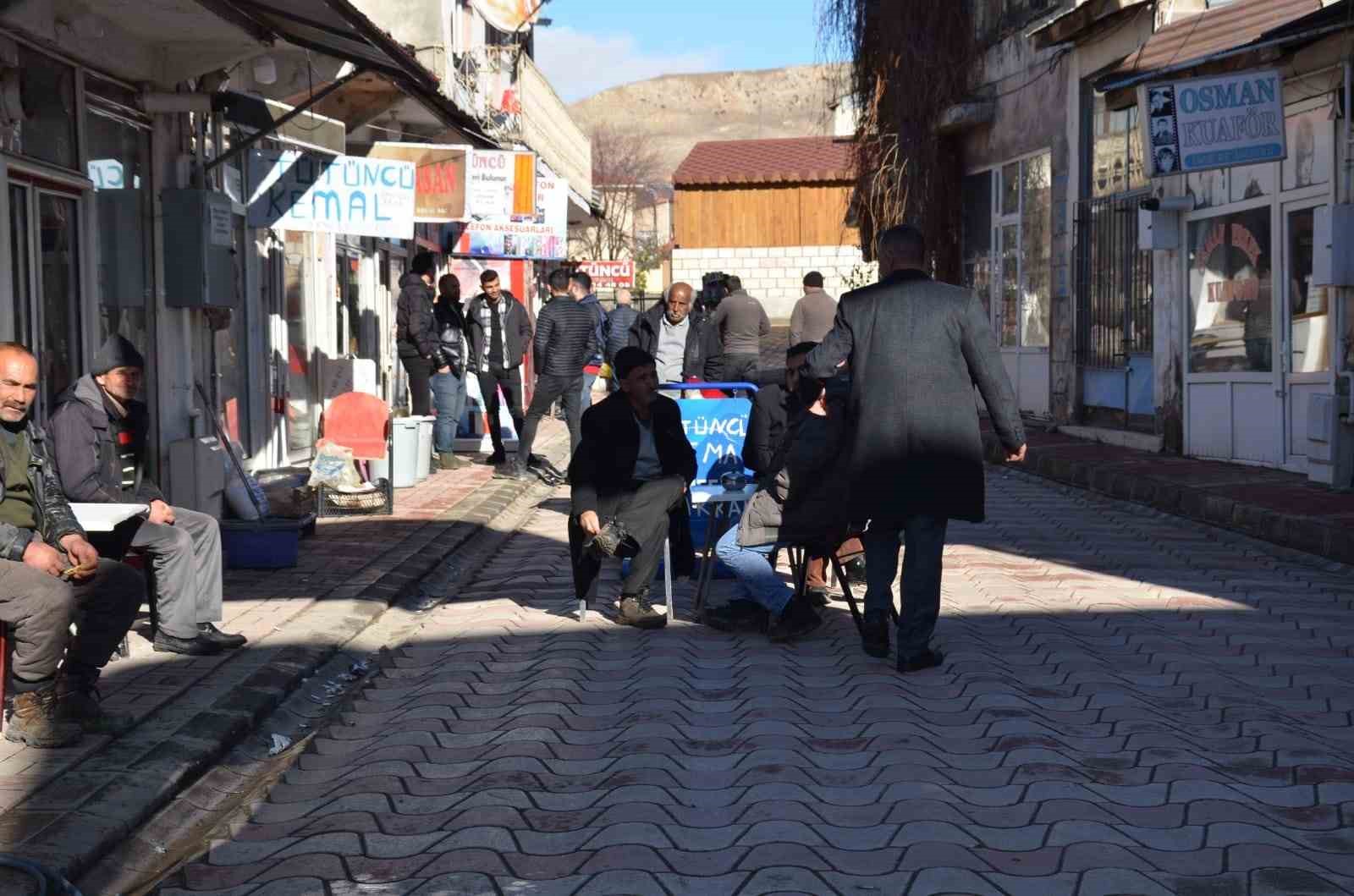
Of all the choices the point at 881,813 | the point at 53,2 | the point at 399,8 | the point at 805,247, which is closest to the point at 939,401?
the point at 881,813

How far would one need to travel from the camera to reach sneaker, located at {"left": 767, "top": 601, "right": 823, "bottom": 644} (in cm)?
806

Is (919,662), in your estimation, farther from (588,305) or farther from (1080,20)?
(1080,20)

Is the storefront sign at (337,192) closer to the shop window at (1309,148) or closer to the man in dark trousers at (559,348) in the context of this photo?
the man in dark trousers at (559,348)

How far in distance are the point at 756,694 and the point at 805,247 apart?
3775cm

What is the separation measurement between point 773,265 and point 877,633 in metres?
37.1

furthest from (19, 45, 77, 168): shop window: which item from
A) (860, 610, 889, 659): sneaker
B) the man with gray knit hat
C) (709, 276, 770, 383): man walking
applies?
(709, 276, 770, 383): man walking

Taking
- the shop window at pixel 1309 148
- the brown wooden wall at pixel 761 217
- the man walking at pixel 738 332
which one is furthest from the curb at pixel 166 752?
the brown wooden wall at pixel 761 217

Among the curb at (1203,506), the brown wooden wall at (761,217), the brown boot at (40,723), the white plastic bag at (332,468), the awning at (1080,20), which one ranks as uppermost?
the awning at (1080,20)

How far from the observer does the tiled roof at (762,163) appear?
144 ft

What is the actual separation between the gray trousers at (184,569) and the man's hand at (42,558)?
115cm

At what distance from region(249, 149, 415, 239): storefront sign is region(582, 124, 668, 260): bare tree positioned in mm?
45045

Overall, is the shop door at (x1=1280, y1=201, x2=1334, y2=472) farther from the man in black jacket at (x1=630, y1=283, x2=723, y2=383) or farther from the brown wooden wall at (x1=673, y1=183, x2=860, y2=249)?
the brown wooden wall at (x1=673, y1=183, x2=860, y2=249)

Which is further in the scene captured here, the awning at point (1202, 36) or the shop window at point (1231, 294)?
the shop window at point (1231, 294)

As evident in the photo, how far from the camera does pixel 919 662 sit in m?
7.29
